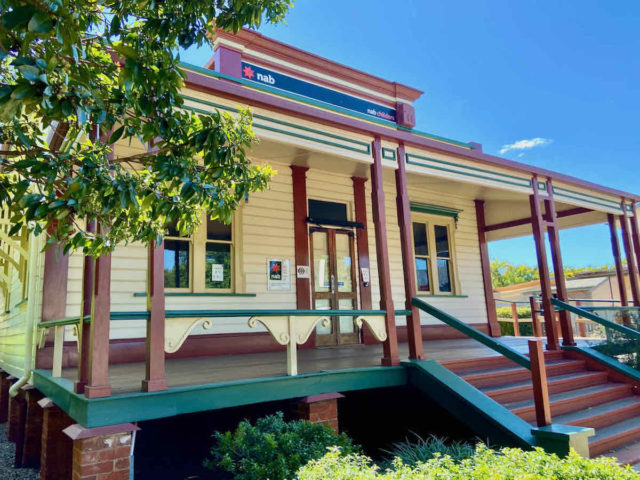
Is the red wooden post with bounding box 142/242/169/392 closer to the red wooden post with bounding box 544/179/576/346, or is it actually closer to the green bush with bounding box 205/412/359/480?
the green bush with bounding box 205/412/359/480

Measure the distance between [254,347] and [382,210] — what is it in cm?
315

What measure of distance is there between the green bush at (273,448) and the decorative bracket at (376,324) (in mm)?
1458

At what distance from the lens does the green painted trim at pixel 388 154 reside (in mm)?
6230

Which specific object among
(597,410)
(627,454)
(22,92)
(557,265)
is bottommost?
(627,454)

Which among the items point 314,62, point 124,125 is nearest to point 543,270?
point 314,62

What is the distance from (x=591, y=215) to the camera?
10.6 m

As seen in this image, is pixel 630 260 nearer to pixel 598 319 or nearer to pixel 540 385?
pixel 598 319

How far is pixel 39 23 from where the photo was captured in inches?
59.6

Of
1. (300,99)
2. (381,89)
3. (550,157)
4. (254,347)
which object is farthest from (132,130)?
(550,157)

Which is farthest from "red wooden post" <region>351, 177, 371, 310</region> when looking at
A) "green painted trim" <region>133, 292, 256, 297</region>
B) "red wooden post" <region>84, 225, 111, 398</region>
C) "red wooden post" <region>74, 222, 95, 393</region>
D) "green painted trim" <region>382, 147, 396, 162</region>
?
"red wooden post" <region>84, 225, 111, 398</region>

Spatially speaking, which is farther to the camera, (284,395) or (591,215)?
(591,215)

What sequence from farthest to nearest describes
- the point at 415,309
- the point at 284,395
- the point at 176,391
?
the point at 415,309 → the point at 284,395 → the point at 176,391

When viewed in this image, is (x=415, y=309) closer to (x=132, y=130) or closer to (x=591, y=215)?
(x=132, y=130)

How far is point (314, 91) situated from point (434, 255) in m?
4.40
